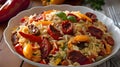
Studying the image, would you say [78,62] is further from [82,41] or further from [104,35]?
[104,35]

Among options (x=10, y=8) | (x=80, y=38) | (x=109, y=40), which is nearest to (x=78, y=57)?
(x=80, y=38)

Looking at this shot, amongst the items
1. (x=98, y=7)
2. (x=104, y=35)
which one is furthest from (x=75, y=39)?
(x=98, y=7)

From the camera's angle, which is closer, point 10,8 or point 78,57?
point 78,57

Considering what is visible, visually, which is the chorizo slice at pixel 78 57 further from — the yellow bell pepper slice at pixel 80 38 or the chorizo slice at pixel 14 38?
the chorizo slice at pixel 14 38

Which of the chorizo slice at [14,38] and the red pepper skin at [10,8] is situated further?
the red pepper skin at [10,8]

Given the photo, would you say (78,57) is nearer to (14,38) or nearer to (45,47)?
(45,47)

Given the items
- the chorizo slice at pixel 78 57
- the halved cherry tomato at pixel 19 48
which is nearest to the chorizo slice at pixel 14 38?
the halved cherry tomato at pixel 19 48
